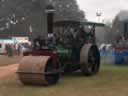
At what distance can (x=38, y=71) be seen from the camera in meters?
12.5

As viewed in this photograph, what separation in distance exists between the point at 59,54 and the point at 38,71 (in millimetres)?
2142

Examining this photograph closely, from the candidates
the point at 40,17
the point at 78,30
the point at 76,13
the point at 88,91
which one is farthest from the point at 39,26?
the point at 88,91

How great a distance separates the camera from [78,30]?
16.0 meters

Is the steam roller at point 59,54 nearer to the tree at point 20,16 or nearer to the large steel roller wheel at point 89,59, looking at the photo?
the large steel roller wheel at point 89,59

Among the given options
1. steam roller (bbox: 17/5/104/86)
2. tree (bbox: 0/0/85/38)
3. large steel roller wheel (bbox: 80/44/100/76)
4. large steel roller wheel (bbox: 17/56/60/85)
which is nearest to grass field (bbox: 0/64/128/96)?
large steel roller wheel (bbox: 17/56/60/85)

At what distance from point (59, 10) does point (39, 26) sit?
10.3 meters

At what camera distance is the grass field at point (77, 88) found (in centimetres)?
1109

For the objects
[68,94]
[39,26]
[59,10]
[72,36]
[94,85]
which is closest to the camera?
[68,94]

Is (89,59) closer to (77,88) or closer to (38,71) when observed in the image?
(38,71)

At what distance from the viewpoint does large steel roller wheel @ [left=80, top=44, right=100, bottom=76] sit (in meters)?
15.0

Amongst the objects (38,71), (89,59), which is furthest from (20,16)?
(38,71)

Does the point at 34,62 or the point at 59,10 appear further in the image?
the point at 59,10

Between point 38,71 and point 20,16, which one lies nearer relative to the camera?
point 38,71

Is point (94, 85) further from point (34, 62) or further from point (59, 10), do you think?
point (59, 10)
